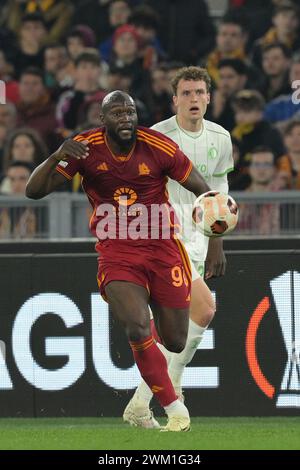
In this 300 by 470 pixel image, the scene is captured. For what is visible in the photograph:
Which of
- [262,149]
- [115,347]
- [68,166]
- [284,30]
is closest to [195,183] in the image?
[68,166]

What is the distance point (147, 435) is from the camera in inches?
360

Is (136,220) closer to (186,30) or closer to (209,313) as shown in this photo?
(209,313)

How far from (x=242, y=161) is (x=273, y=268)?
2751mm

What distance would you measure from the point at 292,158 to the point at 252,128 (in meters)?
0.69

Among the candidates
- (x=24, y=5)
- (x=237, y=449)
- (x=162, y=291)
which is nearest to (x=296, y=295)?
(x=162, y=291)

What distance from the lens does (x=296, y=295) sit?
1098 cm

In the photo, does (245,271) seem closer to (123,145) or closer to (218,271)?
(218,271)

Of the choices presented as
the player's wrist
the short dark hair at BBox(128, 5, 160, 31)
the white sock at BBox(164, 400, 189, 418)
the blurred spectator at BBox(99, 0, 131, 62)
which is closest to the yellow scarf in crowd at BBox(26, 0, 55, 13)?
the blurred spectator at BBox(99, 0, 131, 62)

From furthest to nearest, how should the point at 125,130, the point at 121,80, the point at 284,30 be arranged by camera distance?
the point at 284,30
the point at 121,80
the point at 125,130

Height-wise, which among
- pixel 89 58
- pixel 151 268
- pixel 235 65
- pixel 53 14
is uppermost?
pixel 53 14

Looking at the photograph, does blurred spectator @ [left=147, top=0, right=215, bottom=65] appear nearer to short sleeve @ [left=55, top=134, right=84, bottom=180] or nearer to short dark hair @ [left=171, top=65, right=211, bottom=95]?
short dark hair @ [left=171, top=65, right=211, bottom=95]

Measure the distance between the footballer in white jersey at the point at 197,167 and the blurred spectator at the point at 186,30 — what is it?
6.07 metres

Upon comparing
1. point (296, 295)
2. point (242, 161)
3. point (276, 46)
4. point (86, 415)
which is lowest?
point (86, 415)

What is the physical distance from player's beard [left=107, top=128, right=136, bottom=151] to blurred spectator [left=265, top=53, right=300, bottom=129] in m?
5.58
